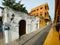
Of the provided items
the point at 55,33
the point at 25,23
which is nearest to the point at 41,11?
the point at 55,33

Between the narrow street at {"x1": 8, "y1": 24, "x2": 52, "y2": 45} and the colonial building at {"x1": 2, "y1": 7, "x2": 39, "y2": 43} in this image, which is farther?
the colonial building at {"x1": 2, "y1": 7, "x2": 39, "y2": 43}

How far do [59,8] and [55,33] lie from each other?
9 centimetres

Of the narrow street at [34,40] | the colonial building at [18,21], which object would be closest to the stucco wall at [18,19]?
the colonial building at [18,21]

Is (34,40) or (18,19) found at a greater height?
(18,19)

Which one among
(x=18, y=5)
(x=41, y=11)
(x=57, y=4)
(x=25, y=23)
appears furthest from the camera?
(x=25, y=23)

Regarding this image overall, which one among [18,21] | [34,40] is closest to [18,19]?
[18,21]

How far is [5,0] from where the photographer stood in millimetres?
1270

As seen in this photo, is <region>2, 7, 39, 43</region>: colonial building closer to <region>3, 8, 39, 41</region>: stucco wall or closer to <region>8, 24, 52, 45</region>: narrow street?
<region>3, 8, 39, 41</region>: stucco wall

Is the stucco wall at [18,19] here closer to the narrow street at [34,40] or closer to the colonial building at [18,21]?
the colonial building at [18,21]

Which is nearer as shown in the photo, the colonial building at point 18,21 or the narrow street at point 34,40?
the narrow street at point 34,40

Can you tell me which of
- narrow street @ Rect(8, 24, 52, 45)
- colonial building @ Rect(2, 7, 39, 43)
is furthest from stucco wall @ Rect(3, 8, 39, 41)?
narrow street @ Rect(8, 24, 52, 45)

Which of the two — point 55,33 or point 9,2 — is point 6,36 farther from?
point 55,33

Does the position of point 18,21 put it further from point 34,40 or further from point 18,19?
point 34,40

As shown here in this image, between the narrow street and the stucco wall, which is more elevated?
the stucco wall
